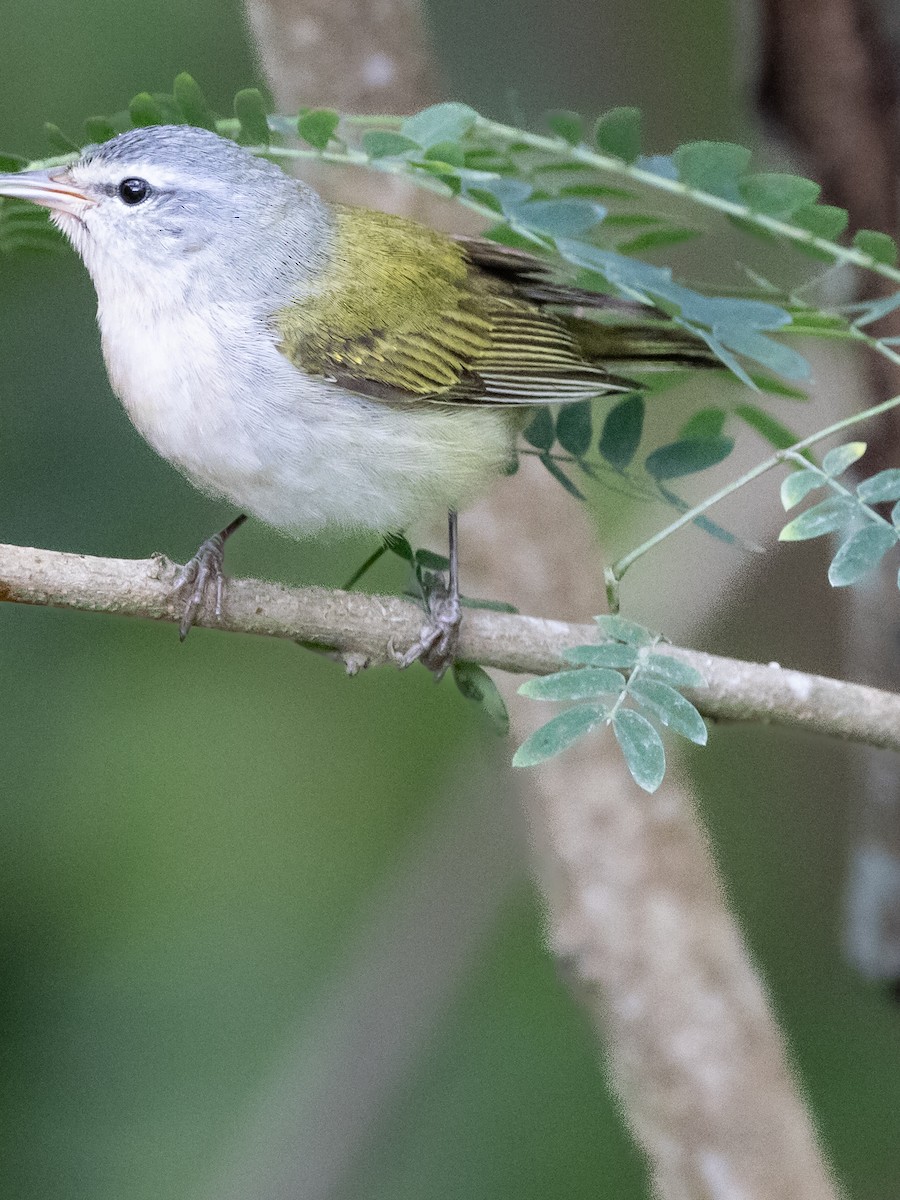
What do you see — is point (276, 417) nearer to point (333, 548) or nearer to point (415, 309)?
point (415, 309)

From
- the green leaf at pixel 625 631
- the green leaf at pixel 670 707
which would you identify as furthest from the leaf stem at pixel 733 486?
the green leaf at pixel 670 707

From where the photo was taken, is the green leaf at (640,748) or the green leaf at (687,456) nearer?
the green leaf at (640,748)

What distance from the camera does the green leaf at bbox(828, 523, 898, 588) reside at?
1.96m

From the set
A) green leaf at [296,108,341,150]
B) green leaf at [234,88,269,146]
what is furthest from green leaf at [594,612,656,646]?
green leaf at [234,88,269,146]

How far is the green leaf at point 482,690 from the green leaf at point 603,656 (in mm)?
338

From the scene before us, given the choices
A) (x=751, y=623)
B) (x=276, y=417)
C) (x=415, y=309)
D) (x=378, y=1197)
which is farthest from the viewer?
(x=751, y=623)

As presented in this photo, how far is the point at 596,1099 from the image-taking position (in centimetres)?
414

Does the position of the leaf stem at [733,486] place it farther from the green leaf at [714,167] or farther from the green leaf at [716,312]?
the green leaf at [714,167]

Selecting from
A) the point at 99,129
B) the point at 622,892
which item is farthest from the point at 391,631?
the point at 622,892

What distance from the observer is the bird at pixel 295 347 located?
2.42m

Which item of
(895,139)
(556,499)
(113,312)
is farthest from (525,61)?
(113,312)

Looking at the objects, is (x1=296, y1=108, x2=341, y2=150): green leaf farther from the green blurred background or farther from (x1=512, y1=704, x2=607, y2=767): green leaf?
the green blurred background

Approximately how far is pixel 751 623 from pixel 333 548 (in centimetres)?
155

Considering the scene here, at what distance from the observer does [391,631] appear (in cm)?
236
